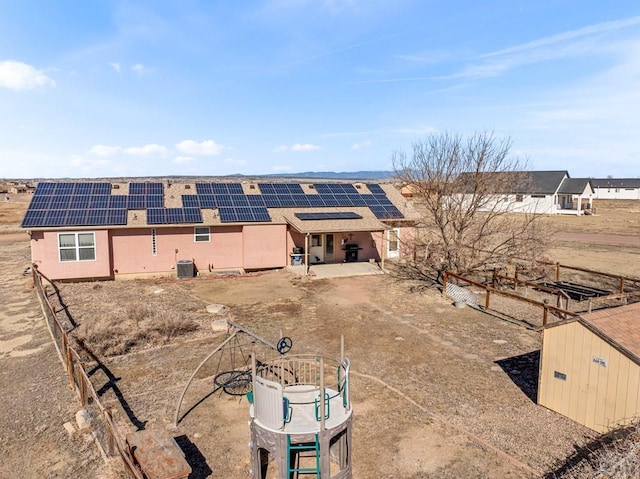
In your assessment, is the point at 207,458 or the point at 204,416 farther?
the point at 204,416

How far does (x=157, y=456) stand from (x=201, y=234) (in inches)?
667

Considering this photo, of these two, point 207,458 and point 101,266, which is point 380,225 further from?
point 207,458

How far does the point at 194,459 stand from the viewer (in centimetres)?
790

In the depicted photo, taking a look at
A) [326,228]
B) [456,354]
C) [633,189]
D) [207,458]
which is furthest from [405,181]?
[633,189]

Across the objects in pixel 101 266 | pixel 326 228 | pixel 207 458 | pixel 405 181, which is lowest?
pixel 207 458

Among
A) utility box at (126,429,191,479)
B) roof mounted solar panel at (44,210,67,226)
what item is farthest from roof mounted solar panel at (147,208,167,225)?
utility box at (126,429,191,479)

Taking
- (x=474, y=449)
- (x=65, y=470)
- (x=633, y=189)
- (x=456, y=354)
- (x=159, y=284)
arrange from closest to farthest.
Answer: (x=65, y=470) → (x=474, y=449) → (x=456, y=354) → (x=159, y=284) → (x=633, y=189)

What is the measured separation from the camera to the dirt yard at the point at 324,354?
796cm

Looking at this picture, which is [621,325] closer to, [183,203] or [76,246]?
[183,203]

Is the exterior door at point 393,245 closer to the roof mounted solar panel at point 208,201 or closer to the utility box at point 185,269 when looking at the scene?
the roof mounted solar panel at point 208,201

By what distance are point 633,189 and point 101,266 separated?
9050cm

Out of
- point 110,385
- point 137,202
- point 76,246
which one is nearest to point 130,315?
point 110,385

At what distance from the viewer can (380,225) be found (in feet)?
78.7

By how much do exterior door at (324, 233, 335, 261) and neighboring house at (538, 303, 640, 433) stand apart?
53.3 ft
